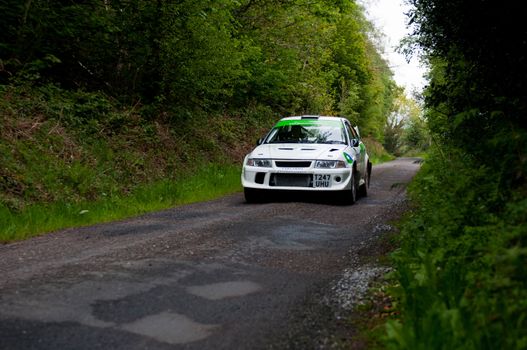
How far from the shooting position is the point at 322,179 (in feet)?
34.2

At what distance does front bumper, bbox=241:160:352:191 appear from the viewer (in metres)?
10.4

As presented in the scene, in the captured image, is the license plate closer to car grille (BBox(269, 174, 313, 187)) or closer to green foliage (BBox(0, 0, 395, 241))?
car grille (BBox(269, 174, 313, 187))

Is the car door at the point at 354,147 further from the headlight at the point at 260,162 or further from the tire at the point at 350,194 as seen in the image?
the headlight at the point at 260,162

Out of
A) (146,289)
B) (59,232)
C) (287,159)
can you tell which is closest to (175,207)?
(287,159)

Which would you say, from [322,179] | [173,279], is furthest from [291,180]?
[173,279]

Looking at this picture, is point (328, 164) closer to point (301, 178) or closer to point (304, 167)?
point (304, 167)

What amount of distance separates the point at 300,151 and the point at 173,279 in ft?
19.7

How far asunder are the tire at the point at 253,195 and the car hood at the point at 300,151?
26.3 inches

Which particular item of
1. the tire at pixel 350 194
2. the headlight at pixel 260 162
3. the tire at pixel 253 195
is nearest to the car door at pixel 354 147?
the tire at pixel 350 194

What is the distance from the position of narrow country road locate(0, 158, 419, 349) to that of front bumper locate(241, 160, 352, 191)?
60.2 inches

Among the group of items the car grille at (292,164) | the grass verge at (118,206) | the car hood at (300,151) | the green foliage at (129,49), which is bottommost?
the grass verge at (118,206)

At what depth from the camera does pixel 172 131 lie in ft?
51.8

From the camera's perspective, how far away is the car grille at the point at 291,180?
1048 centimetres

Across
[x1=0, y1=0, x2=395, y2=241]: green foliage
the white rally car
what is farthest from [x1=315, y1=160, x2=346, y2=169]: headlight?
[x1=0, y1=0, x2=395, y2=241]: green foliage
